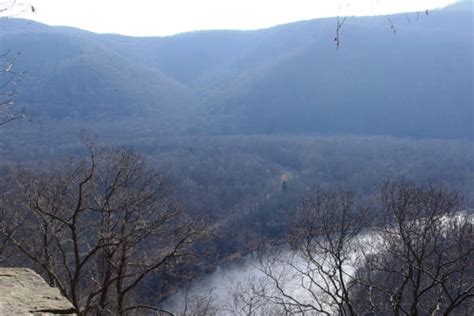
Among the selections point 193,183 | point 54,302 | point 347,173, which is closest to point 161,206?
point 54,302

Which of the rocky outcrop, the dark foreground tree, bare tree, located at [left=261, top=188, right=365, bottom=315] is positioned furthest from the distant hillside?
the rocky outcrop

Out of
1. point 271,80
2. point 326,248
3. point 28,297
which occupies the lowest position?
point 326,248

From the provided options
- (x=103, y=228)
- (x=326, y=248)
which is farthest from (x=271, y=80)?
(x=103, y=228)

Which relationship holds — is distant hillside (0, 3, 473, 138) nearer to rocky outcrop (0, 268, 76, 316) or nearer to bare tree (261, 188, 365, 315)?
bare tree (261, 188, 365, 315)

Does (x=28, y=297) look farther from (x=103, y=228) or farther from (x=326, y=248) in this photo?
(x=326, y=248)

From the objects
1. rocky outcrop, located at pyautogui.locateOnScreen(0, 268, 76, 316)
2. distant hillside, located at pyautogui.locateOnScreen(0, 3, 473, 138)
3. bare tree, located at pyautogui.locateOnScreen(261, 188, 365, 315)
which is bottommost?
bare tree, located at pyautogui.locateOnScreen(261, 188, 365, 315)

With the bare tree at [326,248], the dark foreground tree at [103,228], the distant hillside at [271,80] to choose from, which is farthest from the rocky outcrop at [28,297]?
the distant hillside at [271,80]
